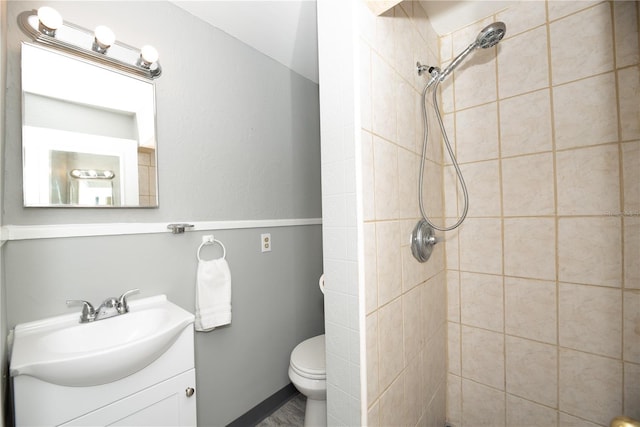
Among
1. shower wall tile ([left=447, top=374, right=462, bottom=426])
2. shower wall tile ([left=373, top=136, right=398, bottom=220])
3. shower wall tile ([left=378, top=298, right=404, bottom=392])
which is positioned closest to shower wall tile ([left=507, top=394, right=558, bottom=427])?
shower wall tile ([left=447, top=374, right=462, bottom=426])

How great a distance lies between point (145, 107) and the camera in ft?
3.89

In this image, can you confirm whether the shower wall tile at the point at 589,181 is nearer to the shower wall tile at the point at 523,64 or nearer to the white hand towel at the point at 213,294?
the shower wall tile at the point at 523,64

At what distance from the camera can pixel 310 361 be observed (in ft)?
4.50

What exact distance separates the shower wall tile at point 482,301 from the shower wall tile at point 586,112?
712 mm

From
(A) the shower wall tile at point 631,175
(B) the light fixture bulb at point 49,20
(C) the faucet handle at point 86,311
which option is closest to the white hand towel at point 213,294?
(C) the faucet handle at point 86,311

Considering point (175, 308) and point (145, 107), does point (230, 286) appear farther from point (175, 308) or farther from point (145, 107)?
point (145, 107)

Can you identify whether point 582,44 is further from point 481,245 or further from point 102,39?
point 102,39

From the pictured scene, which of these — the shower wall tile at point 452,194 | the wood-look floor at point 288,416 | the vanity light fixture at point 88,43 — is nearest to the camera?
the vanity light fixture at point 88,43

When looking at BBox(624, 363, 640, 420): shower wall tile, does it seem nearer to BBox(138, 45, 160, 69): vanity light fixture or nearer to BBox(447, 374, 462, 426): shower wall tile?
BBox(447, 374, 462, 426): shower wall tile

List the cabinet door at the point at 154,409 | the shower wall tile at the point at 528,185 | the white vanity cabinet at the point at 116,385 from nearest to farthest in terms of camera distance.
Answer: the white vanity cabinet at the point at 116,385
the cabinet door at the point at 154,409
the shower wall tile at the point at 528,185

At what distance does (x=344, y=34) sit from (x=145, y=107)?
3.14 feet

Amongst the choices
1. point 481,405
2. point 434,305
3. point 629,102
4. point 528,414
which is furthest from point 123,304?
point 629,102

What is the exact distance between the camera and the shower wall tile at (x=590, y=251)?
104 cm

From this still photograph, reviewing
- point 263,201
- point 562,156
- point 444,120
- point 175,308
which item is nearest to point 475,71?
point 444,120
